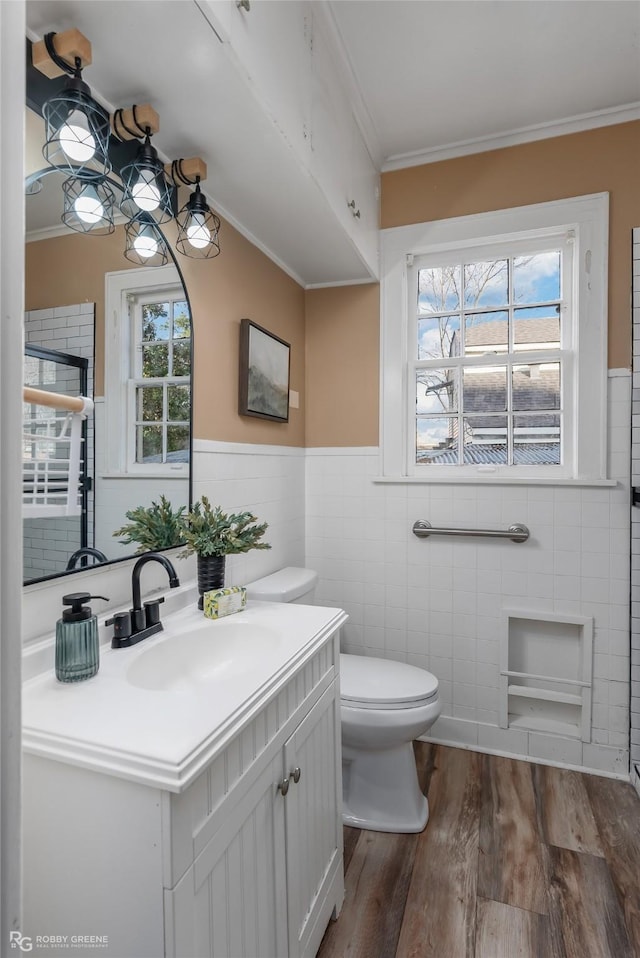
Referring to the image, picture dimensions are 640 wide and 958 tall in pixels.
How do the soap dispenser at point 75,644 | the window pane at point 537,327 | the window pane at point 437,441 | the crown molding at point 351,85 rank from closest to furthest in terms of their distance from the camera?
the soap dispenser at point 75,644, the crown molding at point 351,85, the window pane at point 537,327, the window pane at point 437,441

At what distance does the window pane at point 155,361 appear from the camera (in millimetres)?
1340

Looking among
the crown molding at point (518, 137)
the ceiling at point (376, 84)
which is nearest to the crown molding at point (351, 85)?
the ceiling at point (376, 84)

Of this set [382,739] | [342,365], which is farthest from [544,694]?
[342,365]

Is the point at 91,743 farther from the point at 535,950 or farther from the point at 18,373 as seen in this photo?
the point at 535,950

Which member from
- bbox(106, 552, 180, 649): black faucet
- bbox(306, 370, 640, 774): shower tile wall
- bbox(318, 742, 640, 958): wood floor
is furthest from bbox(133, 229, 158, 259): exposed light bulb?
bbox(318, 742, 640, 958): wood floor

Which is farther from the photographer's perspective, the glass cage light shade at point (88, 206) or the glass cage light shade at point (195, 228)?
the glass cage light shade at point (195, 228)

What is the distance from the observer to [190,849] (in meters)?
0.72

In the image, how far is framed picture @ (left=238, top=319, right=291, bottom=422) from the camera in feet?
6.04

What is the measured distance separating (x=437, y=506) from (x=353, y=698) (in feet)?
3.14

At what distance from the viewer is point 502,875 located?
4.95 ft

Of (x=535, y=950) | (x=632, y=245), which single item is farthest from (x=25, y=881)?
(x=632, y=245)

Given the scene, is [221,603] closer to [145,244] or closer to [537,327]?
[145,244]

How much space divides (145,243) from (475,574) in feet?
5.95

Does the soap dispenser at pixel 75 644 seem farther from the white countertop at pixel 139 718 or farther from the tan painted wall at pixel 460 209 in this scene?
the tan painted wall at pixel 460 209
